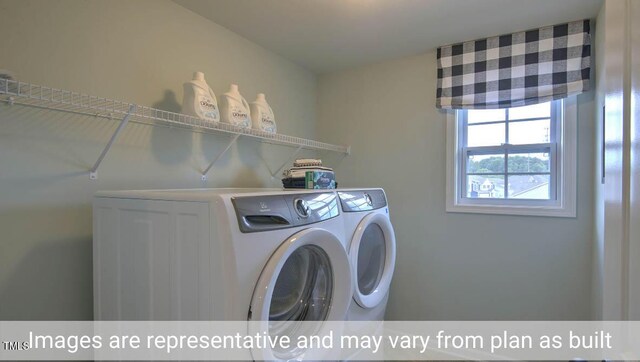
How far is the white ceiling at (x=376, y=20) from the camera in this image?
1632 mm

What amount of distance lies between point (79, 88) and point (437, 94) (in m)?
2.00

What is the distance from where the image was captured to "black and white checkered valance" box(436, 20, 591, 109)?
5.89ft

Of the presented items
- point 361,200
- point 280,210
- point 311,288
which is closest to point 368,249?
point 361,200

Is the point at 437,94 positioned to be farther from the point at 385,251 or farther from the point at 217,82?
the point at 217,82

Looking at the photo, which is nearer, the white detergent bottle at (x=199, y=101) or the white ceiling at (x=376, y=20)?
the white detergent bottle at (x=199, y=101)

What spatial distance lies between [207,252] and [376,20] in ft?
5.11

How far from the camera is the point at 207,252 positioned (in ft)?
3.01

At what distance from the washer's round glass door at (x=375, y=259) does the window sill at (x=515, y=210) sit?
63 centimetres

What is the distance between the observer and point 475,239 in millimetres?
2113

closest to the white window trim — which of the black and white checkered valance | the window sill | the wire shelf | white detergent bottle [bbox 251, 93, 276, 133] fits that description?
the window sill

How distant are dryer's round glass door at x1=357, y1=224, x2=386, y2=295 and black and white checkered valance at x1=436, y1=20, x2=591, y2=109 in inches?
40.4

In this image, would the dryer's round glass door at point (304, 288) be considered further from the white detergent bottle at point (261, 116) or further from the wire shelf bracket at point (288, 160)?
the wire shelf bracket at point (288, 160)

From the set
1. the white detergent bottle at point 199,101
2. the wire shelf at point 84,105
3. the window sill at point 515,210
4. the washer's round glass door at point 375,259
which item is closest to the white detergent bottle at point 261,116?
the wire shelf at point 84,105

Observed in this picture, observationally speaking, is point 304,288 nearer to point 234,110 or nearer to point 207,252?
point 207,252
